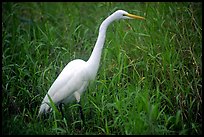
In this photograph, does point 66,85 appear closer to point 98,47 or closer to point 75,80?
point 75,80

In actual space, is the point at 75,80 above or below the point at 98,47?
below

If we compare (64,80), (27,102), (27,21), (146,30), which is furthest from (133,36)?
(27,21)

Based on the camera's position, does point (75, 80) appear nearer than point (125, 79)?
Yes

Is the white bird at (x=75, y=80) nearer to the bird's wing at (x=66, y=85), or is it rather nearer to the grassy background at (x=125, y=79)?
the bird's wing at (x=66, y=85)

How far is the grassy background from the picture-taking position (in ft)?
11.1

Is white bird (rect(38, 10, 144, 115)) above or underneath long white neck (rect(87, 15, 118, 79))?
underneath

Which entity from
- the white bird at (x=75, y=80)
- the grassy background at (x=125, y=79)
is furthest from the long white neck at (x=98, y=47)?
the grassy background at (x=125, y=79)

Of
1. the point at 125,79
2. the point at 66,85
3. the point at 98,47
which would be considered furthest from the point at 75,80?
the point at 125,79

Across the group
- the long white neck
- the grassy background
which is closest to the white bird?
the long white neck

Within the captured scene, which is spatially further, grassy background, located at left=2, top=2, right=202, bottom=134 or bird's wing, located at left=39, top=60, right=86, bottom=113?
bird's wing, located at left=39, top=60, right=86, bottom=113

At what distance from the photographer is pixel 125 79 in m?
4.05

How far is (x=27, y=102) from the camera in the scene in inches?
161

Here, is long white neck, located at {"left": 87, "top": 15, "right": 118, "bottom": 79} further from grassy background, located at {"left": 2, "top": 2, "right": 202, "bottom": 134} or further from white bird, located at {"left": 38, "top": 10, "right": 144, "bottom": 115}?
grassy background, located at {"left": 2, "top": 2, "right": 202, "bottom": 134}

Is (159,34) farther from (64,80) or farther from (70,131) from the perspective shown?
(70,131)
